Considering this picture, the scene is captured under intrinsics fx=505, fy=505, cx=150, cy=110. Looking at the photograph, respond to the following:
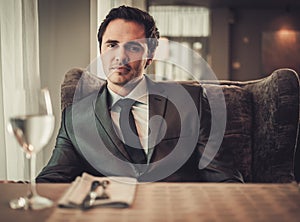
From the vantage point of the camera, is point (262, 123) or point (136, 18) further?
point (136, 18)

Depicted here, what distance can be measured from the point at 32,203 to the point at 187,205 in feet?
0.92

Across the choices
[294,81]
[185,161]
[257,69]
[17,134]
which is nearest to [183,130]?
[185,161]

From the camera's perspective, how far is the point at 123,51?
6.11ft

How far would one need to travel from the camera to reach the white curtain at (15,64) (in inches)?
89.3

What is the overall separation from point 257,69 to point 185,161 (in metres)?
7.50

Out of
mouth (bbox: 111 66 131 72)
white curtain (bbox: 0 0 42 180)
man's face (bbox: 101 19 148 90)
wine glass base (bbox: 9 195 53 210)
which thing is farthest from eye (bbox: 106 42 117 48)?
wine glass base (bbox: 9 195 53 210)

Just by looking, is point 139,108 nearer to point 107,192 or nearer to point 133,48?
point 133,48

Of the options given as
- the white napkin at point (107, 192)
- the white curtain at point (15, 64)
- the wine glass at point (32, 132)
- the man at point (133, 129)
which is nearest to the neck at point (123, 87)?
the man at point (133, 129)

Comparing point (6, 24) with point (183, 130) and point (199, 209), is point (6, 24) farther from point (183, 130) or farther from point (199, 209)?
point (199, 209)

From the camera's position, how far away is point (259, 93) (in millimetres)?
1844

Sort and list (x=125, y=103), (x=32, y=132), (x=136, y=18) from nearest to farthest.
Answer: (x=32, y=132) < (x=125, y=103) < (x=136, y=18)

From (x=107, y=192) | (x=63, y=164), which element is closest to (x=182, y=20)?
(x=63, y=164)

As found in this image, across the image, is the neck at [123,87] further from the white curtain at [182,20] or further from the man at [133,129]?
the white curtain at [182,20]

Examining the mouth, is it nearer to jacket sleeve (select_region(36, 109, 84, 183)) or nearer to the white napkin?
jacket sleeve (select_region(36, 109, 84, 183))
